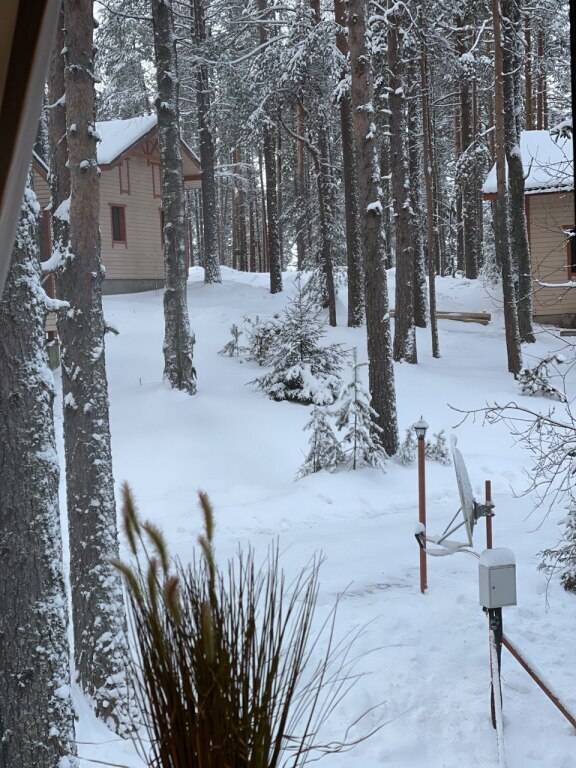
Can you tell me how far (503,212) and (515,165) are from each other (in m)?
2.76

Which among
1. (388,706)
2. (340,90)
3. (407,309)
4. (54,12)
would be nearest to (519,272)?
(407,309)

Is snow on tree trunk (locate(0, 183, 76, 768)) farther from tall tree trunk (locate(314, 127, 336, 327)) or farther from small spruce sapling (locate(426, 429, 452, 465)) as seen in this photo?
tall tree trunk (locate(314, 127, 336, 327))

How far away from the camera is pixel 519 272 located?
806 inches

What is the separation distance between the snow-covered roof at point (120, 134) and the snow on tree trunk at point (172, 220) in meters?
12.1

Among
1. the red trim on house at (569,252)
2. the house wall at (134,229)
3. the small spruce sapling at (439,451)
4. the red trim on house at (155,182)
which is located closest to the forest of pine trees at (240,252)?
the small spruce sapling at (439,451)

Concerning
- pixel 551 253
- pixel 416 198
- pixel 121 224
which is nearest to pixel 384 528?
pixel 416 198

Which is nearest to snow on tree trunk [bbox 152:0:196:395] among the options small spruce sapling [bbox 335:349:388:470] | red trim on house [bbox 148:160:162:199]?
small spruce sapling [bbox 335:349:388:470]

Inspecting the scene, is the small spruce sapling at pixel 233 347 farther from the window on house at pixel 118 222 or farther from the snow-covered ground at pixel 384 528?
the window on house at pixel 118 222

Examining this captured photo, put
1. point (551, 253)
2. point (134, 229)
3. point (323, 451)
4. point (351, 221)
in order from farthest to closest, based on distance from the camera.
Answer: point (134, 229)
point (551, 253)
point (351, 221)
point (323, 451)

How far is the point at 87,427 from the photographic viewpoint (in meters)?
5.60

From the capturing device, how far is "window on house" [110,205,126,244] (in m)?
27.4

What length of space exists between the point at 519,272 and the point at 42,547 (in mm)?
18186

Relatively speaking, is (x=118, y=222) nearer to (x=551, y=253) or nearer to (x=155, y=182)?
(x=155, y=182)

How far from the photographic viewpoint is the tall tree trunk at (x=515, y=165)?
1891 cm
